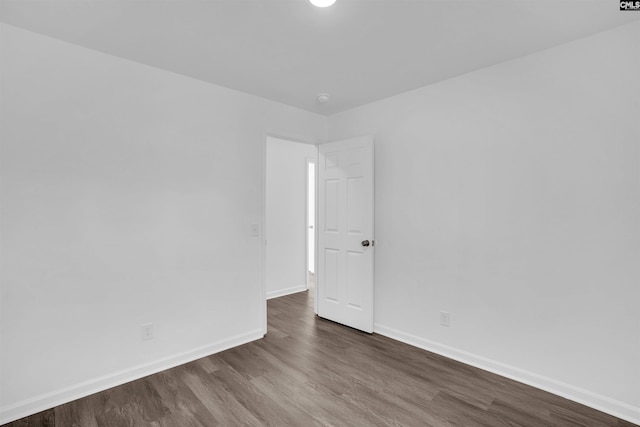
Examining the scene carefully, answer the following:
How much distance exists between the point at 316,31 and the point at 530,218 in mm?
2042

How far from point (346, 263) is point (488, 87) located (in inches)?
84.6

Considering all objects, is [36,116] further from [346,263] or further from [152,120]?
[346,263]

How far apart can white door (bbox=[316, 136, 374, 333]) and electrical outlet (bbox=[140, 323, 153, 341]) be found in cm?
187

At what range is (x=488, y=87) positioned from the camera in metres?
2.57

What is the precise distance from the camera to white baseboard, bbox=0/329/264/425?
78.5 inches

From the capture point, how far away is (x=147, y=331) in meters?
2.52

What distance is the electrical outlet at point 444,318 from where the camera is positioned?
2.81 meters

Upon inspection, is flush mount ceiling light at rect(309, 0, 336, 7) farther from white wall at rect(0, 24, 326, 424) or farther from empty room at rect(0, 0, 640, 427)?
white wall at rect(0, 24, 326, 424)

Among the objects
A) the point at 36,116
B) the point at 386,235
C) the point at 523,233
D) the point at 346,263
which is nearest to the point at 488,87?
the point at 523,233

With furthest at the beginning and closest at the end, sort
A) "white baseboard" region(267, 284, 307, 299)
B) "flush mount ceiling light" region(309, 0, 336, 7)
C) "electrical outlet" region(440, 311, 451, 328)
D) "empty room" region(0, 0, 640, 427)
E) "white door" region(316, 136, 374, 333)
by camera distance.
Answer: "white baseboard" region(267, 284, 307, 299) → "white door" region(316, 136, 374, 333) → "electrical outlet" region(440, 311, 451, 328) → "empty room" region(0, 0, 640, 427) → "flush mount ceiling light" region(309, 0, 336, 7)

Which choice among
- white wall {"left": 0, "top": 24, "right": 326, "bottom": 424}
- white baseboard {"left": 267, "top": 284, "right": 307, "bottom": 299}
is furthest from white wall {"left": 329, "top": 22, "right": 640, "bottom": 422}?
white baseboard {"left": 267, "top": 284, "right": 307, "bottom": 299}

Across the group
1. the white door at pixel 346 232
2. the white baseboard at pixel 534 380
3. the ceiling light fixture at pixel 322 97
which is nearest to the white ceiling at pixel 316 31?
the ceiling light fixture at pixel 322 97

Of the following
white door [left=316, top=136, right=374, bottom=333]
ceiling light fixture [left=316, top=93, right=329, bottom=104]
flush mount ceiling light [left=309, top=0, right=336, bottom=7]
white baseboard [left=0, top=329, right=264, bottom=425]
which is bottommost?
white baseboard [left=0, top=329, right=264, bottom=425]

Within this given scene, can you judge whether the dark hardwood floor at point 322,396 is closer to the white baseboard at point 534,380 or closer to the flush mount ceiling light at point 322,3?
the white baseboard at point 534,380
